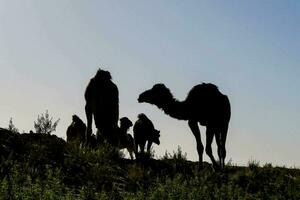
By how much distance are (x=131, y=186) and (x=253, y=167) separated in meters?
6.42

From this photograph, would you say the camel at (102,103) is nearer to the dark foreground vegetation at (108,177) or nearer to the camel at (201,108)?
the camel at (201,108)

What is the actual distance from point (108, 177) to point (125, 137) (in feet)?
27.7

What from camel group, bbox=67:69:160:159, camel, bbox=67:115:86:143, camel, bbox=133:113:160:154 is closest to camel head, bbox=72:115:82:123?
camel, bbox=67:115:86:143

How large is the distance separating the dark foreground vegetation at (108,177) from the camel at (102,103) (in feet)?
4.65

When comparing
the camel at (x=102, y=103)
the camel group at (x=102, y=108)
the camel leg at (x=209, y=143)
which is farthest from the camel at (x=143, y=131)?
the camel leg at (x=209, y=143)

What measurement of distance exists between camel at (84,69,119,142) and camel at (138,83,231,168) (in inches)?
38.3

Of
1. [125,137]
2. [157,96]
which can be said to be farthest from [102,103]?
[125,137]

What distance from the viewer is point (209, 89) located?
18.2 m

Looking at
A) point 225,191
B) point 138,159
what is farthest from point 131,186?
point 138,159

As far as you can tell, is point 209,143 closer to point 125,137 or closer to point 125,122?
point 125,137

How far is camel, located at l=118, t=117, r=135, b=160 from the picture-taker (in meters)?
21.1

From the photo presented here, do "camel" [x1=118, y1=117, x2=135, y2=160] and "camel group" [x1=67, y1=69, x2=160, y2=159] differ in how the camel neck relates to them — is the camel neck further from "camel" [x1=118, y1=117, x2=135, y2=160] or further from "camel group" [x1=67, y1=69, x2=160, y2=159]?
"camel" [x1=118, y1=117, x2=135, y2=160]

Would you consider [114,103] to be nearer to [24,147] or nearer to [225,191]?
[24,147]

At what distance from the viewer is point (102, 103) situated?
18.0 metres
